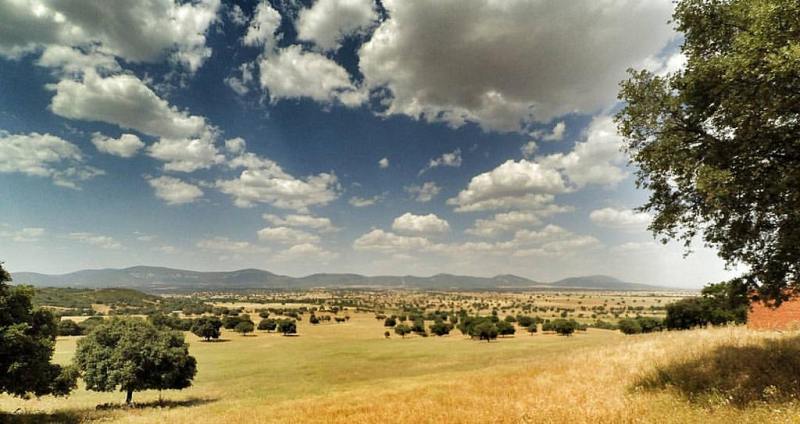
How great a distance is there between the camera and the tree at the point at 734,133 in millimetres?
11172

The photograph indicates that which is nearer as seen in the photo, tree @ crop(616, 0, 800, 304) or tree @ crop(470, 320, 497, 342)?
tree @ crop(616, 0, 800, 304)

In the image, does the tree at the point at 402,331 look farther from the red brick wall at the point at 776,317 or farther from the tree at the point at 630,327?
the red brick wall at the point at 776,317

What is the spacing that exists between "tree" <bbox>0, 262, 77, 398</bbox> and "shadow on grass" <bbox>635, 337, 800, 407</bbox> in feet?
107

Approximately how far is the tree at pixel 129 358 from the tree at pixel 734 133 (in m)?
42.2

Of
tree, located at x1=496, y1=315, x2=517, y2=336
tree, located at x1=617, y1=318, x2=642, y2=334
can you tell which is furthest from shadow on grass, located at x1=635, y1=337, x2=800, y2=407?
tree, located at x1=617, y1=318, x2=642, y2=334

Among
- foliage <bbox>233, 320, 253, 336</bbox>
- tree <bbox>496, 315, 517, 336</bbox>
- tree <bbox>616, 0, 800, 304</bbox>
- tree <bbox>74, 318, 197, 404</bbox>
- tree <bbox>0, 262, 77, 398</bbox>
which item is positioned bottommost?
foliage <bbox>233, 320, 253, 336</bbox>

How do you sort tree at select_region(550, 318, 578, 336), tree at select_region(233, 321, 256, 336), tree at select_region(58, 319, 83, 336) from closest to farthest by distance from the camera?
tree at select_region(550, 318, 578, 336)
tree at select_region(58, 319, 83, 336)
tree at select_region(233, 321, 256, 336)

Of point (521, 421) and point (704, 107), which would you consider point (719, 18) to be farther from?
point (521, 421)

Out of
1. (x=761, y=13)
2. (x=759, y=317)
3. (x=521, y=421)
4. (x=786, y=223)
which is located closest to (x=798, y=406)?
(x=786, y=223)

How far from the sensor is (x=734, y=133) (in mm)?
13055

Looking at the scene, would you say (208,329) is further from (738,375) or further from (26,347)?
(738,375)

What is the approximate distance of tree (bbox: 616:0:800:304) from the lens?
11.2m

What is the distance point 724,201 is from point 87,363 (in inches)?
1908

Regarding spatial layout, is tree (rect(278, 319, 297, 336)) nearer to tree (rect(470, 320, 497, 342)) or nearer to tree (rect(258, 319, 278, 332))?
tree (rect(258, 319, 278, 332))
